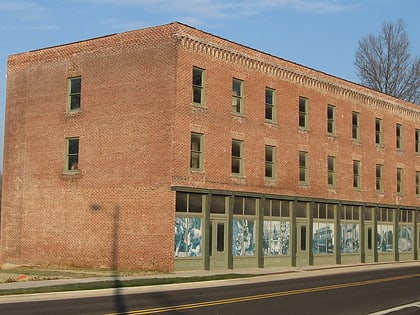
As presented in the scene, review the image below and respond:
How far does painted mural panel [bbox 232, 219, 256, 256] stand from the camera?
113 feet

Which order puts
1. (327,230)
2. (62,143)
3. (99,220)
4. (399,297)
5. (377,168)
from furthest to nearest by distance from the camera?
1. (377,168)
2. (327,230)
3. (62,143)
4. (99,220)
5. (399,297)

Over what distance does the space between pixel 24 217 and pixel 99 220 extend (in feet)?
20.2

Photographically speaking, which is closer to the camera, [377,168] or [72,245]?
[72,245]

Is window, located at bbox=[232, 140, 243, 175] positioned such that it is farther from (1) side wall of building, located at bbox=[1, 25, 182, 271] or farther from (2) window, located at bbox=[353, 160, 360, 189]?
(2) window, located at bbox=[353, 160, 360, 189]

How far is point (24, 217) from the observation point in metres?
37.0

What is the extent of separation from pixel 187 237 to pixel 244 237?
15.5ft

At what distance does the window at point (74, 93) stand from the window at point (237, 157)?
893 centimetres

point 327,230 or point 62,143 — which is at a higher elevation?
point 62,143

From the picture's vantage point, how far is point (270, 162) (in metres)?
37.5

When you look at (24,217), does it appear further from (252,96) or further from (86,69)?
(252,96)

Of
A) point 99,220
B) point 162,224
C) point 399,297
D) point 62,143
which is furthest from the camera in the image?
point 62,143

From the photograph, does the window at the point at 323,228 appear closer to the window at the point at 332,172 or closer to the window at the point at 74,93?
the window at the point at 332,172

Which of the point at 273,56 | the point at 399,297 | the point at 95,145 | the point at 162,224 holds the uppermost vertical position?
the point at 273,56

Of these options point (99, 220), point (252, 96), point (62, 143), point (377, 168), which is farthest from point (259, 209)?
point (377, 168)
